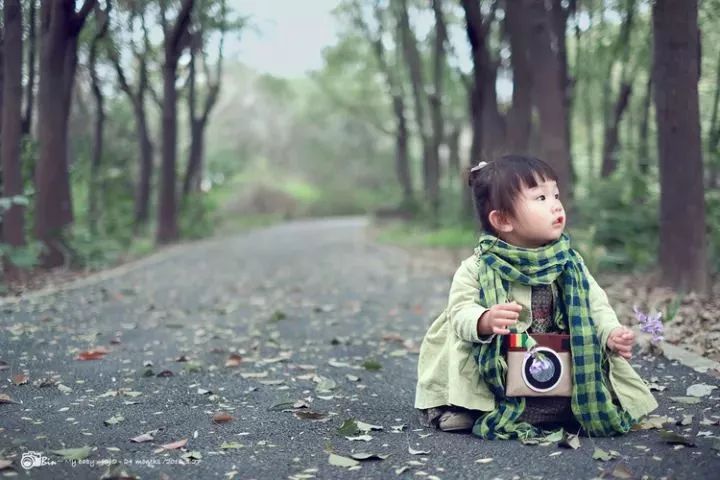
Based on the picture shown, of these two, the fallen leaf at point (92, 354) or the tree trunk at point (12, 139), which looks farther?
the tree trunk at point (12, 139)

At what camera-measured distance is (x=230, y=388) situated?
17.3ft

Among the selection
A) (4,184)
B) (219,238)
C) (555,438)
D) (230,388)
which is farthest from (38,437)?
(219,238)

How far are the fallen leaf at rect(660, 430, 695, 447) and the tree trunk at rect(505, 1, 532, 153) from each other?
8456mm

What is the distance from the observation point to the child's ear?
3.98m

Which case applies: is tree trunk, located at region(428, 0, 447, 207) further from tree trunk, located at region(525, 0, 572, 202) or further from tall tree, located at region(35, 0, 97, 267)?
tall tree, located at region(35, 0, 97, 267)

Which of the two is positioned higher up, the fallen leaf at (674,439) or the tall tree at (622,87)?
the tall tree at (622,87)

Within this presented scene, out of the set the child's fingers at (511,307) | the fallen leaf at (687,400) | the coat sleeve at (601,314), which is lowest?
the fallen leaf at (687,400)

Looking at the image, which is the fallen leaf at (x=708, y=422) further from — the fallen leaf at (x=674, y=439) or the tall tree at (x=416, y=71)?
the tall tree at (x=416, y=71)

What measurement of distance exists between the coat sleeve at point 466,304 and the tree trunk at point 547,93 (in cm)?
703

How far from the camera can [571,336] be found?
3918mm

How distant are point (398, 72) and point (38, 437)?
87.5 feet

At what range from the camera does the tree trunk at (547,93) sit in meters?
10.9

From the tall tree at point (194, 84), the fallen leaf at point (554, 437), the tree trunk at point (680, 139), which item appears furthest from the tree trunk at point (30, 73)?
the fallen leaf at point (554, 437)

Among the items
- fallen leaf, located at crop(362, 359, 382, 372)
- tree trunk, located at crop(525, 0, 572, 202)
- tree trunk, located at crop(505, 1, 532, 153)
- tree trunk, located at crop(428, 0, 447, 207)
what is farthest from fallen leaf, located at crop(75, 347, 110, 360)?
tree trunk, located at crop(428, 0, 447, 207)
